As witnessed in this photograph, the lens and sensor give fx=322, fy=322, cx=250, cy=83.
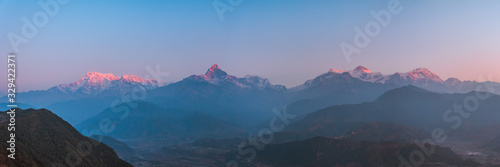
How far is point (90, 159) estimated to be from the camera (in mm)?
148375

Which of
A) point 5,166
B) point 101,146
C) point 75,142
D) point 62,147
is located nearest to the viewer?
point 5,166

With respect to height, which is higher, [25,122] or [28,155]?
[25,122]

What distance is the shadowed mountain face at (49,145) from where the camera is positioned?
4663 inches

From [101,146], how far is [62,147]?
26720mm

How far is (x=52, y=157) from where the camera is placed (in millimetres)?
129500

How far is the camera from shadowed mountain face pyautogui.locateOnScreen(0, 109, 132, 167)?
389 ft

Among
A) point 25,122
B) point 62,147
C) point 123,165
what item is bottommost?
point 123,165

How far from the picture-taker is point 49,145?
13850 centimetres

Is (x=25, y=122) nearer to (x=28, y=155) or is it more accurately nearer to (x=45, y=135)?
(x=45, y=135)

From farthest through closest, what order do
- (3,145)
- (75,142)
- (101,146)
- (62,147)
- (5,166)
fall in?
(101,146) < (75,142) < (62,147) < (3,145) < (5,166)

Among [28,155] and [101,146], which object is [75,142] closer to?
[101,146]

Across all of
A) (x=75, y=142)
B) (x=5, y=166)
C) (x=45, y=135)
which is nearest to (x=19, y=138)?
(x=45, y=135)

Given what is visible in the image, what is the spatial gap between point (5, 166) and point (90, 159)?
56.1 meters

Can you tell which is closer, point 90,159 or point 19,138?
point 19,138
